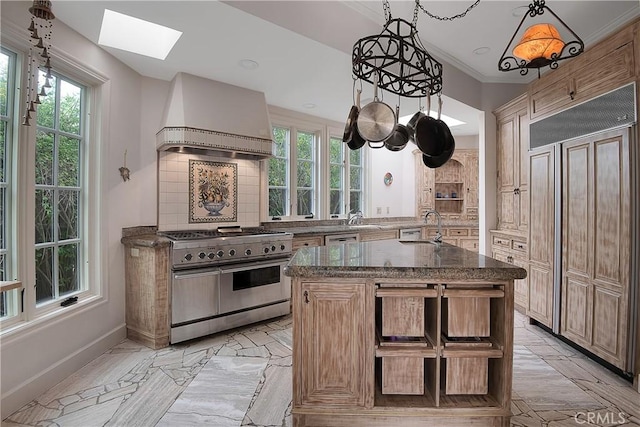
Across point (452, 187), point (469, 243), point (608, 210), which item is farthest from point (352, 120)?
point (452, 187)

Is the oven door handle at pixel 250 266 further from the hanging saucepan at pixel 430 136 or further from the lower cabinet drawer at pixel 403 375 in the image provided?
the hanging saucepan at pixel 430 136

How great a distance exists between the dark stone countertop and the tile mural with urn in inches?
78.8

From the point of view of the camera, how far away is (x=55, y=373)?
2238mm

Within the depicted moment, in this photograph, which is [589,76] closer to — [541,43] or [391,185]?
[541,43]

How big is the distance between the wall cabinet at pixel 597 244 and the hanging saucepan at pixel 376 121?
1.70 meters

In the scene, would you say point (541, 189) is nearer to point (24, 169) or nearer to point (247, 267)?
point (247, 267)

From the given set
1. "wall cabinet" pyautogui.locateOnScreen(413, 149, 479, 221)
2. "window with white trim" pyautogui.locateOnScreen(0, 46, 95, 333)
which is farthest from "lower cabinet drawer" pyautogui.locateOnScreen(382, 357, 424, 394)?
"wall cabinet" pyautogui.locateOnScreen(413, 149, 479, 221)

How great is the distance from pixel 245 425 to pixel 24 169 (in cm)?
214

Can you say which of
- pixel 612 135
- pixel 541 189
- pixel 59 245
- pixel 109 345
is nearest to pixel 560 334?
pixel 541 189

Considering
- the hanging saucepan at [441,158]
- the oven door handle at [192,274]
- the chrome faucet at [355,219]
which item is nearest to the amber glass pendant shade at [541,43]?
the hanging saucepan at [441,158]

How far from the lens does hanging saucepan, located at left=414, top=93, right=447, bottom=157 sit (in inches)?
89.0

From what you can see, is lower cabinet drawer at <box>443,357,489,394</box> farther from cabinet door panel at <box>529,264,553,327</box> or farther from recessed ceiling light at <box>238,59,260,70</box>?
recessed ceiling light at <box>238,59,260,70</box>

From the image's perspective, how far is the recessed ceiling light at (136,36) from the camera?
2656mm

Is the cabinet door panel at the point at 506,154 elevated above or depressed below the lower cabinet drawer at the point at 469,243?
above
